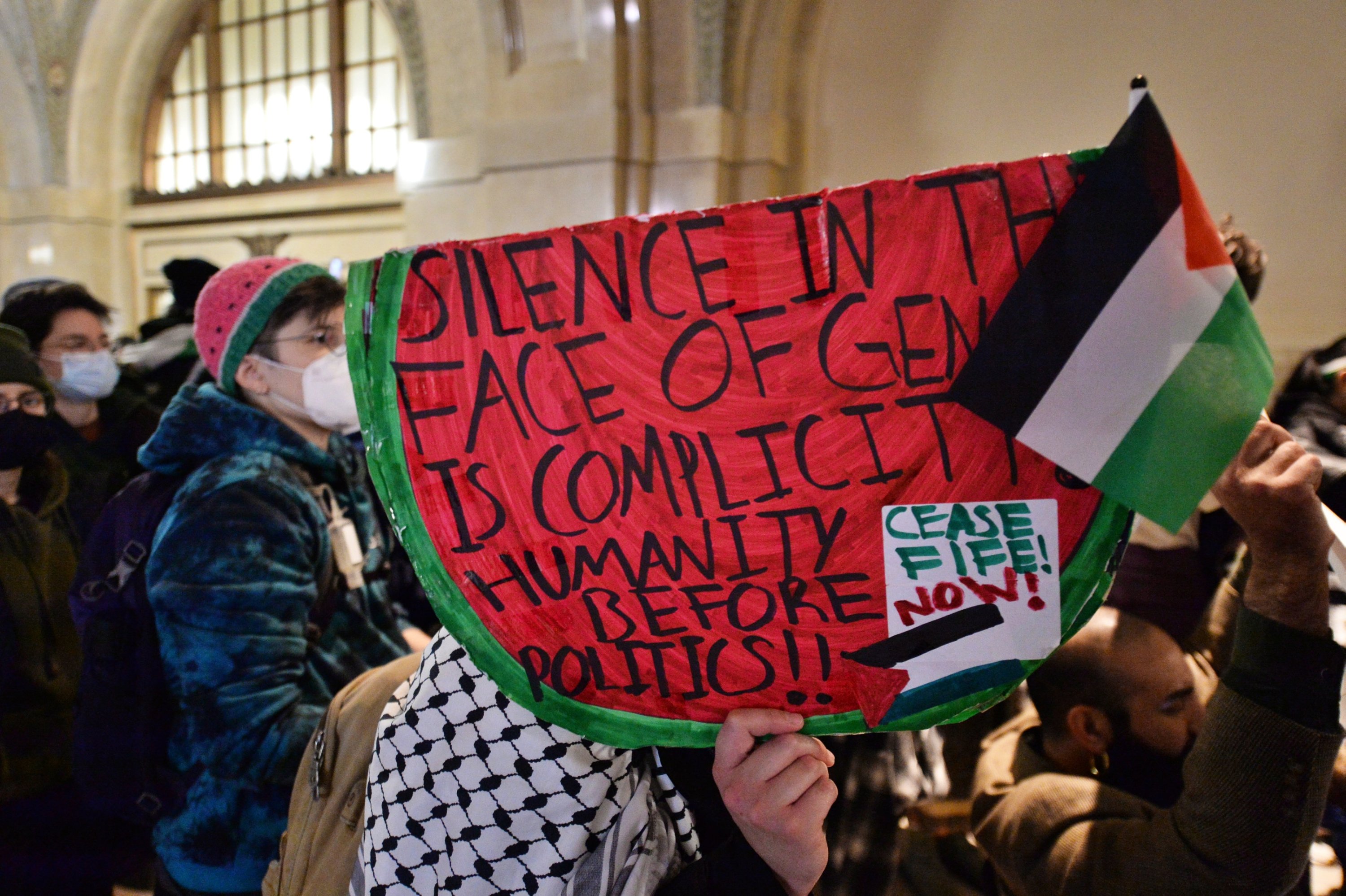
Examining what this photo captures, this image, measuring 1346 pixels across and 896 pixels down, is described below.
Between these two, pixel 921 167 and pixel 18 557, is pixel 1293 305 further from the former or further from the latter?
pixel 18 557

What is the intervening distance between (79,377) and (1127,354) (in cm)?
261

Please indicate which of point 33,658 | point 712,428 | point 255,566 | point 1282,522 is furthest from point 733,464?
point 33,658

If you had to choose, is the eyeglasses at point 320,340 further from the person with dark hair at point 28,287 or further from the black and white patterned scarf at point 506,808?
the person with dark hair at point 28,287

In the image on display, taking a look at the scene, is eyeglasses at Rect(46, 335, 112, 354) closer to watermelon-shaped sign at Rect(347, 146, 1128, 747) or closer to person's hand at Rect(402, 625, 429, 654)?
person's hand at Rect(402, 625, 429, 654)

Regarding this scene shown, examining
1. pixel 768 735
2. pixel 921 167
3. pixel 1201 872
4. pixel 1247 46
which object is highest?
pixel 1247 46

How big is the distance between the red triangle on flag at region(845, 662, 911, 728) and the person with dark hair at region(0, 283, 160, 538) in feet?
7.36

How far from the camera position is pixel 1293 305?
323cm

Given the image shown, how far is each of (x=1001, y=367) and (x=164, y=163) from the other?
859 centimetres

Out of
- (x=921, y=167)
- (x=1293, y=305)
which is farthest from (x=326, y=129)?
(x=1293, y=305)

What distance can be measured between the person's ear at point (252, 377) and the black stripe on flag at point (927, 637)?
1162 millimetres

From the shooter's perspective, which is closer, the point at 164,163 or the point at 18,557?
the point at 18,557

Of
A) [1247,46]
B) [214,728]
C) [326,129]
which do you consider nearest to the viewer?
[214,728]

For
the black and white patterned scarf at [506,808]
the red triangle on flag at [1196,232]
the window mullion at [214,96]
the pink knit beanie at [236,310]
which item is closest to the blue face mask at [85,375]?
the pink knit beanie at [236,310]

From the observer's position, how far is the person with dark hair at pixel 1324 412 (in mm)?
1614
